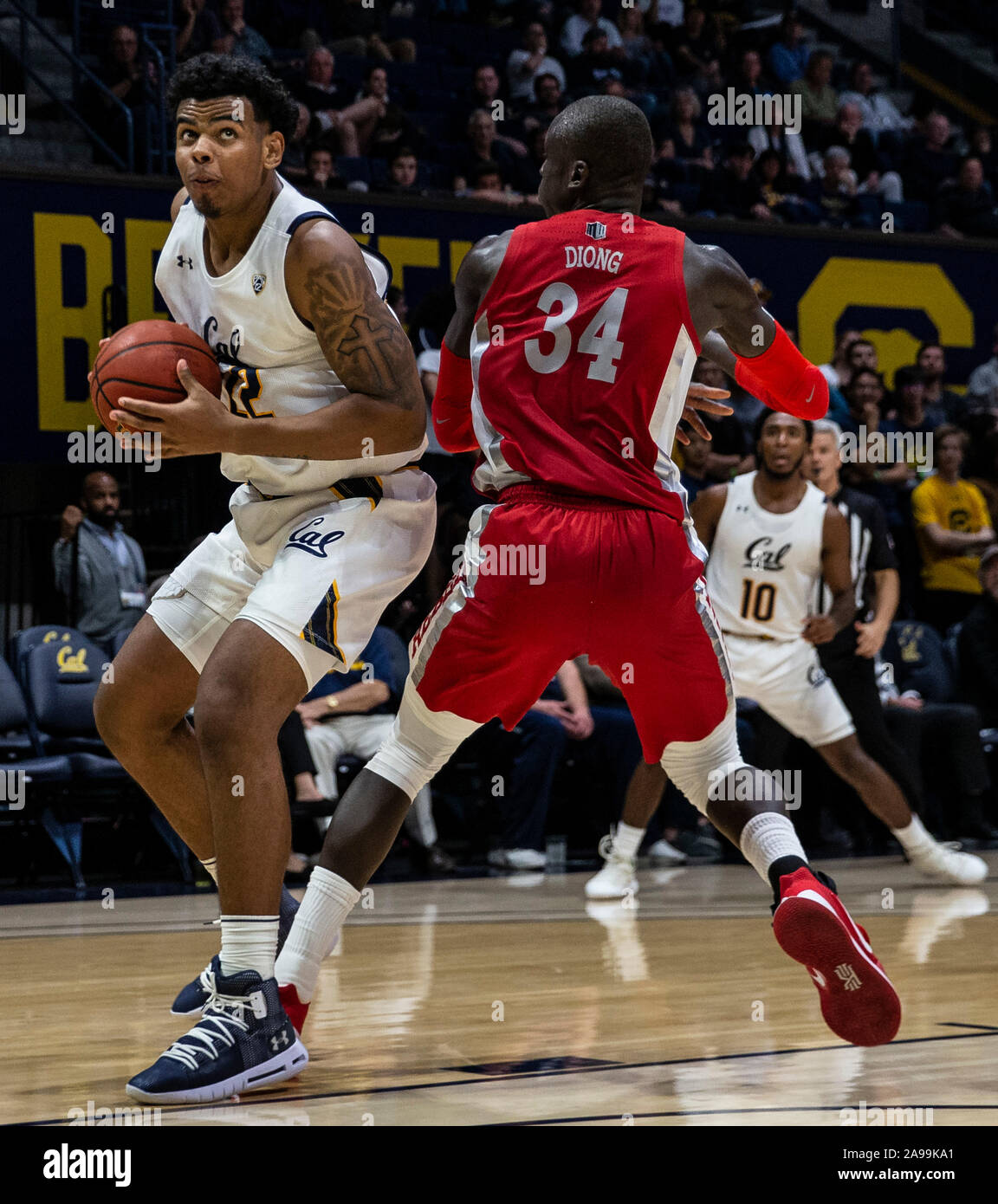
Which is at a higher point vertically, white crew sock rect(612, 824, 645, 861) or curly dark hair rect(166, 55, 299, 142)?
curly dark hair rect(166, 55, 299, 142)

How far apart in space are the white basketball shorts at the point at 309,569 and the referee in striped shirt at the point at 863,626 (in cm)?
466

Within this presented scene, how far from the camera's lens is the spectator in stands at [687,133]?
42.0ft

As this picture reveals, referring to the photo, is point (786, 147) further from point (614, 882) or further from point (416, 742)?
point (416, 742)

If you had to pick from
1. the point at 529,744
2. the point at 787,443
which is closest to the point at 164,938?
the point at 529,744

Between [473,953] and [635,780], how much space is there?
2145 millimetres

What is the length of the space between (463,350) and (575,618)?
2.19 feet

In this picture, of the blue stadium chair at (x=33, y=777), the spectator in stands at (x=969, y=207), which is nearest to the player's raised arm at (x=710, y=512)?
the blue stadium chair at (x=33, y=777)

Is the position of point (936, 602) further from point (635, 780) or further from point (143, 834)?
point (143, 834)

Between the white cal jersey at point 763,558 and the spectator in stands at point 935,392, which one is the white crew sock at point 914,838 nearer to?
the white cal jersey at point 763,558

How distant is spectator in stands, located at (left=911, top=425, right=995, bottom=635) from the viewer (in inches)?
399

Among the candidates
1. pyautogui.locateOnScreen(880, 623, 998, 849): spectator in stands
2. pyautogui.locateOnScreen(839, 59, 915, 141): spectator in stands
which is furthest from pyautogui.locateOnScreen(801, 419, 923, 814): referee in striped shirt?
pyautogui.locateOnScreen(839, 59, 915, 141): spectator in stands

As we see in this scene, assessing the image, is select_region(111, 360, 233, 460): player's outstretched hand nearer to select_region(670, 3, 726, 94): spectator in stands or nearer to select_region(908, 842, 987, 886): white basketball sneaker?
select_region(908, 842, 987, 886): white basketball sneaker

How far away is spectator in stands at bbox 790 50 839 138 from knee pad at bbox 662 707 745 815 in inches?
454

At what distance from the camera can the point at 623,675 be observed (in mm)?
3436
